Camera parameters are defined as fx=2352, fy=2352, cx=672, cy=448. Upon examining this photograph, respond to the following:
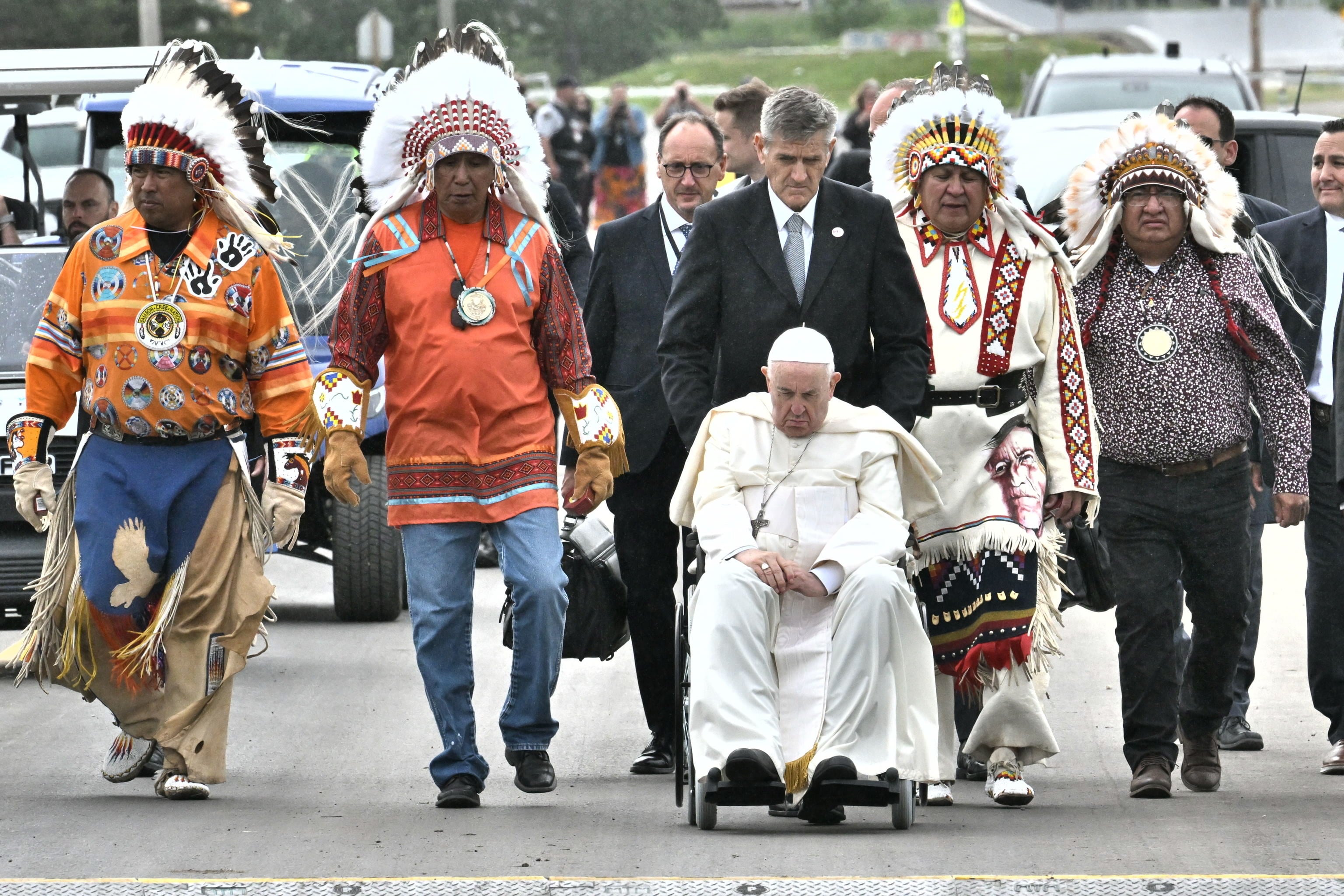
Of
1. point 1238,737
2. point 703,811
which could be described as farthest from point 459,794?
point 1238,737

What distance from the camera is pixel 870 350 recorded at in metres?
7.23

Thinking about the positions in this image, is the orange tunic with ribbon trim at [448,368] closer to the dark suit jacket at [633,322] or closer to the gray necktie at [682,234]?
the dark suit jacket at [633,322]

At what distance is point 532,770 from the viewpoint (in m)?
7.09

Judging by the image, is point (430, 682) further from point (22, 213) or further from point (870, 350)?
point (22, 213)

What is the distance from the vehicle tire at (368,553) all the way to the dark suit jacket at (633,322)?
8.76 ft

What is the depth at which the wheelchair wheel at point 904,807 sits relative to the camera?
21.0 ft

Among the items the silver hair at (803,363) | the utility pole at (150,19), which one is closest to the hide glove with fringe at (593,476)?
the silver hair at (803,363)

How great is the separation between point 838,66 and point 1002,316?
50077 millimetres

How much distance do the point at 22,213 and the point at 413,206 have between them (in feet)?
18.8

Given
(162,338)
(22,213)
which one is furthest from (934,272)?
(22,213)

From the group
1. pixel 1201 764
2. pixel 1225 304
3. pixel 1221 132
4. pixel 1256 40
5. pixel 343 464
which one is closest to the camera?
pixel 343 464

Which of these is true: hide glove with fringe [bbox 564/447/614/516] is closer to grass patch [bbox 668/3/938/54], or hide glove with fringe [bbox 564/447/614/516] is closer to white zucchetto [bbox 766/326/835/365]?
white zucchetto [bbox 766/326/835/365]

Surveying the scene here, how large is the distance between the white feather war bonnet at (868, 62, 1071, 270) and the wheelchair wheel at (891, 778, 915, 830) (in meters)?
1.78

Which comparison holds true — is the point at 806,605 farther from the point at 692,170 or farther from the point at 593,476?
the point at 692,170
